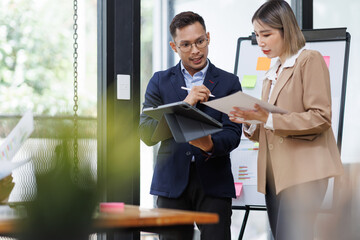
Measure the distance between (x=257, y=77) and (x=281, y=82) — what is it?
1.10 meters

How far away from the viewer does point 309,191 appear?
6.56ft

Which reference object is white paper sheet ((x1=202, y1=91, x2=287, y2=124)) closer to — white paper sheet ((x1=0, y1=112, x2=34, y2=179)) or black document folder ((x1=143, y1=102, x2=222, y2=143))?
black document folder ((x1=143, y1=102, x2=222, y2=143))

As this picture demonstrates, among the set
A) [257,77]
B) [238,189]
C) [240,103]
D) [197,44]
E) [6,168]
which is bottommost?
[238,189]

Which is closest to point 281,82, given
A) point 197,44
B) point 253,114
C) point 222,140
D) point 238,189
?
point 253,114

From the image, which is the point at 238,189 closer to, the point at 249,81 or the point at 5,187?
the point at 249,81

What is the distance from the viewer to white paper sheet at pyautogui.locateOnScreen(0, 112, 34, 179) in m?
1.25

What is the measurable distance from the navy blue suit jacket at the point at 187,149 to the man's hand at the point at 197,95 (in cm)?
9

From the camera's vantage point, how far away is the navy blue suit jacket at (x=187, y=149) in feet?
7.33

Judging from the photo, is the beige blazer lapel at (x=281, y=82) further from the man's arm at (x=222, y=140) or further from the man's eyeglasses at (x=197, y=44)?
the man's eyeglasses at (x=197, y=44)

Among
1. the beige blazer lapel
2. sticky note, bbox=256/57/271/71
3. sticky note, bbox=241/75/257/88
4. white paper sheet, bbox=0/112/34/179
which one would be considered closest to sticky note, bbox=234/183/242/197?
sticky note, bbox=241/75/257/88

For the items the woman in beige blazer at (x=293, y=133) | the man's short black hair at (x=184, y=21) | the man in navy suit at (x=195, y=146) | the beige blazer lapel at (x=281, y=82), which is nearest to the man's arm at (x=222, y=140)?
the man in navy suit at (x=195, y=146)

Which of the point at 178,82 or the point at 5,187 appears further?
the point at 178,82

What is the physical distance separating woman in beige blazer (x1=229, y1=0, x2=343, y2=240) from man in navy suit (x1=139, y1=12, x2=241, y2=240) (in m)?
0.18

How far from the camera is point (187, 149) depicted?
7.50 feet
